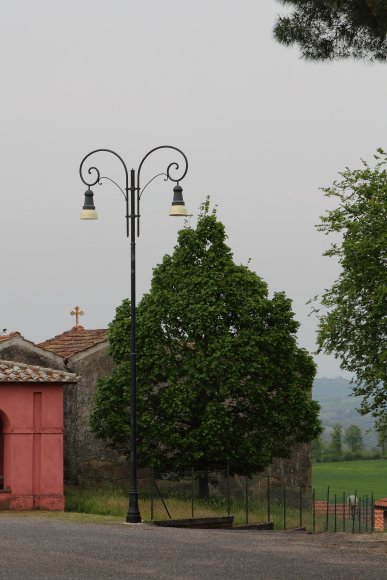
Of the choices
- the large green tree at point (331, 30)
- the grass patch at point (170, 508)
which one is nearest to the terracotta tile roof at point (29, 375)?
the grass patch at point (170, 508)

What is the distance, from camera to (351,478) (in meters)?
111

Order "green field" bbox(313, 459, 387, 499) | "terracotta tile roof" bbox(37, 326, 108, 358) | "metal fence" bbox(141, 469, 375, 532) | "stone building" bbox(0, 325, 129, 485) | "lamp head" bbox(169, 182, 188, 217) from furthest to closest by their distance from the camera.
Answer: "green field" bbox(313, 459, 387, 499) → "terracotta tile roof" bbox(37, 326, 108, 358) → "stone building" bbox(0, 325, 129, 485) → "metal fence" bbox(141, 469, 375, 532) → "lamp head" bbox(169, 182, 188, 217)

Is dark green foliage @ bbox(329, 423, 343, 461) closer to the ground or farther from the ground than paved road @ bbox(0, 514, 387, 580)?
closer to the ground

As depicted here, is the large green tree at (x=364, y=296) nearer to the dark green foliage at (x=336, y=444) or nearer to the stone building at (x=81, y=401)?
the stone building at (x=81, y=401)

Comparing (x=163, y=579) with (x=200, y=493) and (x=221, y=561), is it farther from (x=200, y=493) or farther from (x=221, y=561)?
(x=200, y=493)

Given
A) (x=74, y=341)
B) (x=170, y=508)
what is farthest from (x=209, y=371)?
(x=74, y=341)

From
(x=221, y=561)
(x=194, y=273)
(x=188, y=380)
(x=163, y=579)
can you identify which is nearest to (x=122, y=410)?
(x=188, y=380)

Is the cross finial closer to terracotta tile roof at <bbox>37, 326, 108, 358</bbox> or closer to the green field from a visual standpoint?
terracotta tile roof at <bbox>37, 326, 108, 358</bbox>

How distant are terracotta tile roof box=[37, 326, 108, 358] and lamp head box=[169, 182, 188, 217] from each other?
1548 cm

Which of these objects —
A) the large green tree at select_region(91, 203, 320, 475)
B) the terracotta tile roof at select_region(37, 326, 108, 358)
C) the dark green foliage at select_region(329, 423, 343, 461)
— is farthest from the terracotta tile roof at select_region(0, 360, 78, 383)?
the dark green foliage at select_region(329, 423, 343, 461)

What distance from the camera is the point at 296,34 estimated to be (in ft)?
60.4

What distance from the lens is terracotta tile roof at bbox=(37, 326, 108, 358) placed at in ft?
136

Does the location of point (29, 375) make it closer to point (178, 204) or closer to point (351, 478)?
point (178, 204)

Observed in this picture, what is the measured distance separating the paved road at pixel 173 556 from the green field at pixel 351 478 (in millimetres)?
61613
